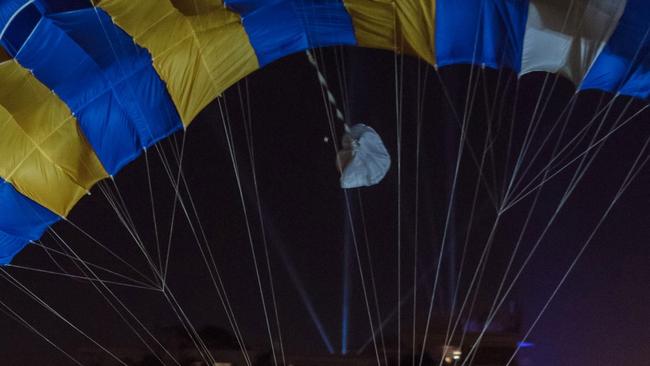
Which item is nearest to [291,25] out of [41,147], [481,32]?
[481,32]

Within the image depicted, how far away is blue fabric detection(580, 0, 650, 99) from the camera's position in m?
6.44

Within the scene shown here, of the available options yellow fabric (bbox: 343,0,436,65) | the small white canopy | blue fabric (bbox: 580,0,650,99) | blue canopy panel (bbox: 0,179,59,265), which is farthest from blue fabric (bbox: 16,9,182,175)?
blue fabric (bbox: 580,0,650,99)

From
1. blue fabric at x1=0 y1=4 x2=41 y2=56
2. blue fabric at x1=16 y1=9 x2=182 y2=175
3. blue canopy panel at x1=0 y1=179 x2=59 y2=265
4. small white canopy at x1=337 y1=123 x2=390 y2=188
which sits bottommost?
blue canopy panel at x1=0 y1=179 x2=59 y2=265

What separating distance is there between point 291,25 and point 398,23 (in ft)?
2.91

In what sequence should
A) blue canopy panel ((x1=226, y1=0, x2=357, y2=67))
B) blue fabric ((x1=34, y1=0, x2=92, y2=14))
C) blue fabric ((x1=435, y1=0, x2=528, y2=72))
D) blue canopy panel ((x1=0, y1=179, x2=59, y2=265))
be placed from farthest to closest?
blue canopy panel ((x1=0, y1=179, x2=59, y2=265))
blue canopy panel ((x1=226, y1=0, x2=357, y2=67))
blue fabric ((x1=435, y1=0, x2=528, y2=72))
blue fabric ((x1=34, y1=0, x2=92, y2=14))

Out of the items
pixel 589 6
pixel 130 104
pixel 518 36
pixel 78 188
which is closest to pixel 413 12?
pixel 518 36

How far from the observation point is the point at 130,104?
278 inches

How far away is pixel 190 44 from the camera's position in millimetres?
6746

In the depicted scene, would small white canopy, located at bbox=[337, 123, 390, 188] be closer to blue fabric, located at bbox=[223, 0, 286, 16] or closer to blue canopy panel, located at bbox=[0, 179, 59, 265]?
blue fabric, located at bbox=[223, 0, 286, 16]

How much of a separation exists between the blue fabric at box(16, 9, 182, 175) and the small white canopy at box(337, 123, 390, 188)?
1.55m

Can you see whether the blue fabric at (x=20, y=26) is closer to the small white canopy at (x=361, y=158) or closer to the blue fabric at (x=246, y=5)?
the blue fabric at (x=246, y=5)

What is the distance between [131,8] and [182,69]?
72 cm

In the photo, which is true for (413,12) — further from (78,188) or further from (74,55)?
(78,188)

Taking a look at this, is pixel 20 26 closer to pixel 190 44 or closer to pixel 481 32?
pixel 190 44
